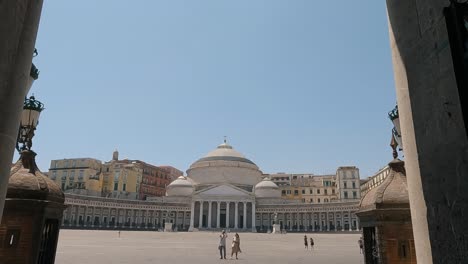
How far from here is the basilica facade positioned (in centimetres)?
7775

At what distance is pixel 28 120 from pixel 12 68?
4.12m

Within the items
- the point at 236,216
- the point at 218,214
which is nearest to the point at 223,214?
the point at 218,214

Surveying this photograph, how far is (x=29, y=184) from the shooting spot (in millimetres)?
5789

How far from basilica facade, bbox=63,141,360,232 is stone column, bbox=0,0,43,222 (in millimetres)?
75807

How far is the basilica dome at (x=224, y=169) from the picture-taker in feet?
319

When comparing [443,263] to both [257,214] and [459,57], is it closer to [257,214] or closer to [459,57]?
[459,57]

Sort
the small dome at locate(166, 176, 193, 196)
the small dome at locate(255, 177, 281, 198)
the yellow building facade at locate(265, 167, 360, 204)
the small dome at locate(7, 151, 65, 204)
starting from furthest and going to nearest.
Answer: the yellow building facade at locate(265, 167, 360, 204) < the small dome at locate(255, 177, 281, 198) < the small dome at locate(166, 176, 193, 196) < the small dome at locate(7, 151, 65, 204)

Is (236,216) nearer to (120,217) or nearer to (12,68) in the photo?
(120,217)

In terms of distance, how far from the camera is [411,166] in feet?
13.5

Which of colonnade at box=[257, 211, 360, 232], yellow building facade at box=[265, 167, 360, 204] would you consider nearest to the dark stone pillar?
colonnade at box=[257, 211, 360, 232]

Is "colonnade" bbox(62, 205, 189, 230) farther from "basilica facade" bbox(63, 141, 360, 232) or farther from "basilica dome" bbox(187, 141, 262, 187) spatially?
A: "basilica dome" bbox(187, 141, 262, 187)

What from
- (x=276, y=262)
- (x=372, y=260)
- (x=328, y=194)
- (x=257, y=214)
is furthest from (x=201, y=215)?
(x=372, y=260)

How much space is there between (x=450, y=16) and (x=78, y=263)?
1664 centimetres

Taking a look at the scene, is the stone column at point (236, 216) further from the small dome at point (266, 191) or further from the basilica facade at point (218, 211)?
the small dome at point (266, 191)
